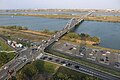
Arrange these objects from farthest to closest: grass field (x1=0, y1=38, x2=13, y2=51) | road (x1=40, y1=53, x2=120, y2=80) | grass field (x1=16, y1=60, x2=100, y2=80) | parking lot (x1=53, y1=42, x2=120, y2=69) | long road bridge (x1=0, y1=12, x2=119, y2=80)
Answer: grass field (x1=0, y1=38, x2=13, y2=51), parking lot (x1=53, y1=42, x2=120, y2=69), road (x1=40, y1=53, x2=120, y2=80), long road bridge (x1=0, y1=12, x2=119, y2=80), grass field (x1=16, y1=60, x2=100, y2=80)

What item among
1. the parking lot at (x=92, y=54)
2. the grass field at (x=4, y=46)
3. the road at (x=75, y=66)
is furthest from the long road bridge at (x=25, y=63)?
the parking lot at (x=92, y=54)

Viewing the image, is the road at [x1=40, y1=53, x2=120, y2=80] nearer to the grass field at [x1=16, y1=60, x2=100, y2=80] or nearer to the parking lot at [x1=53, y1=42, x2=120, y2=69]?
the grass field at [x1=16, y1=60, x2=100, y2=80]

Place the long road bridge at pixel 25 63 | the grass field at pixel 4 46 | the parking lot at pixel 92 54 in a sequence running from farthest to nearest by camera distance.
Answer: the grass field at pixel 4 46, the parking lot at pixel 92 54, the long road bridge at pixel 25 63

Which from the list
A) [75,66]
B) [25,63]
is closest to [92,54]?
[75,66]

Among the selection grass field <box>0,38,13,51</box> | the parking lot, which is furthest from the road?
grass field <box>0,38,13,51</box>

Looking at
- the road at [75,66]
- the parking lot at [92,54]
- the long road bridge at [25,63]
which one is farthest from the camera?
the parking lot at [92,54]

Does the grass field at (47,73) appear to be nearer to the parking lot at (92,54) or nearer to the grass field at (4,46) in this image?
the parking lot at (92,54)

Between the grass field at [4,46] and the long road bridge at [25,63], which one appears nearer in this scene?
the long road bridge at [25,63]

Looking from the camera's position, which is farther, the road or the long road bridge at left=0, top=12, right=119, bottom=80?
the road

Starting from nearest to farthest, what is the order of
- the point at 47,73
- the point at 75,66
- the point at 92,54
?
the point at 47,73, the point at 75,66, the point at 92,54

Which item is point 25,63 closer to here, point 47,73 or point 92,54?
point 47,73

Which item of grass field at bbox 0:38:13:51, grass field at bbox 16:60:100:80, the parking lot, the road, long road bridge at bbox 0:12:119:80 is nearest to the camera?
grass field at bbox 16:60:100:80

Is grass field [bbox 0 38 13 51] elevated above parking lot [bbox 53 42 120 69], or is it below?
above
